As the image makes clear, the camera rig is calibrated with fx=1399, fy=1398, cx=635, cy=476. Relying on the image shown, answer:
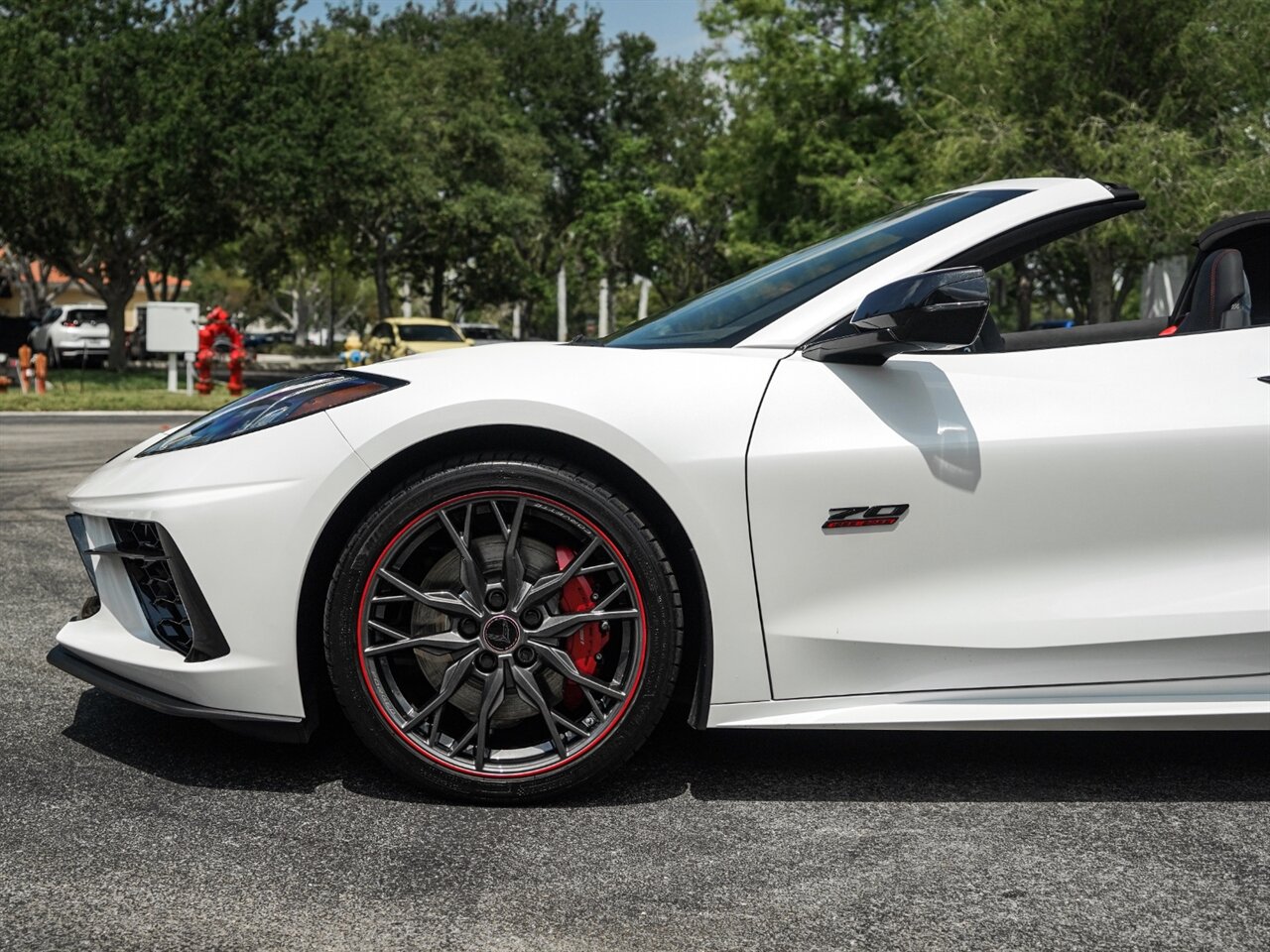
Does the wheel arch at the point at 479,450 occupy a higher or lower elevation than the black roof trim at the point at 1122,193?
lower

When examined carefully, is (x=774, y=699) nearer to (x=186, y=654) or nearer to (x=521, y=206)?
(x=186, y=654)

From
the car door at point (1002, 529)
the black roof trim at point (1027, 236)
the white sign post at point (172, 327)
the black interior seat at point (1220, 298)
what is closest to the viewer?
the car door at point (1002, 529)

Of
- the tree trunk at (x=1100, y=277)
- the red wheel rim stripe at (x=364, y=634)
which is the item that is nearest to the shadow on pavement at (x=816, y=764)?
the red wheel rim stripe at (x=364, y=634)

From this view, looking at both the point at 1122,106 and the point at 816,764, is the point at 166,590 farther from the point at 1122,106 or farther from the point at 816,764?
the point at 1122,106

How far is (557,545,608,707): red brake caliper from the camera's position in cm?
304

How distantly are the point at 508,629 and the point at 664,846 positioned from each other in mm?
562

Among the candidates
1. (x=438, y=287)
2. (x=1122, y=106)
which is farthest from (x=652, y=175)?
(x=1122, y=106)

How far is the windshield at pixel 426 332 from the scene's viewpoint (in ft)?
94.3

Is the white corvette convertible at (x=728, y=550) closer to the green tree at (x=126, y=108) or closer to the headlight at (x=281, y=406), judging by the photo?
the headlight at (x=281, y=406)

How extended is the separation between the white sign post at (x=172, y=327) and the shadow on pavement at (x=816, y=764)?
64.9 feet

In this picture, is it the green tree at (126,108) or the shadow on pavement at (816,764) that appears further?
the green tree at (126,108)

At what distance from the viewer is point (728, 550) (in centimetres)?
296

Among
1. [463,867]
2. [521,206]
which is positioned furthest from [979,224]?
[521,206]

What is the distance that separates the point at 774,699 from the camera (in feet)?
9.87
